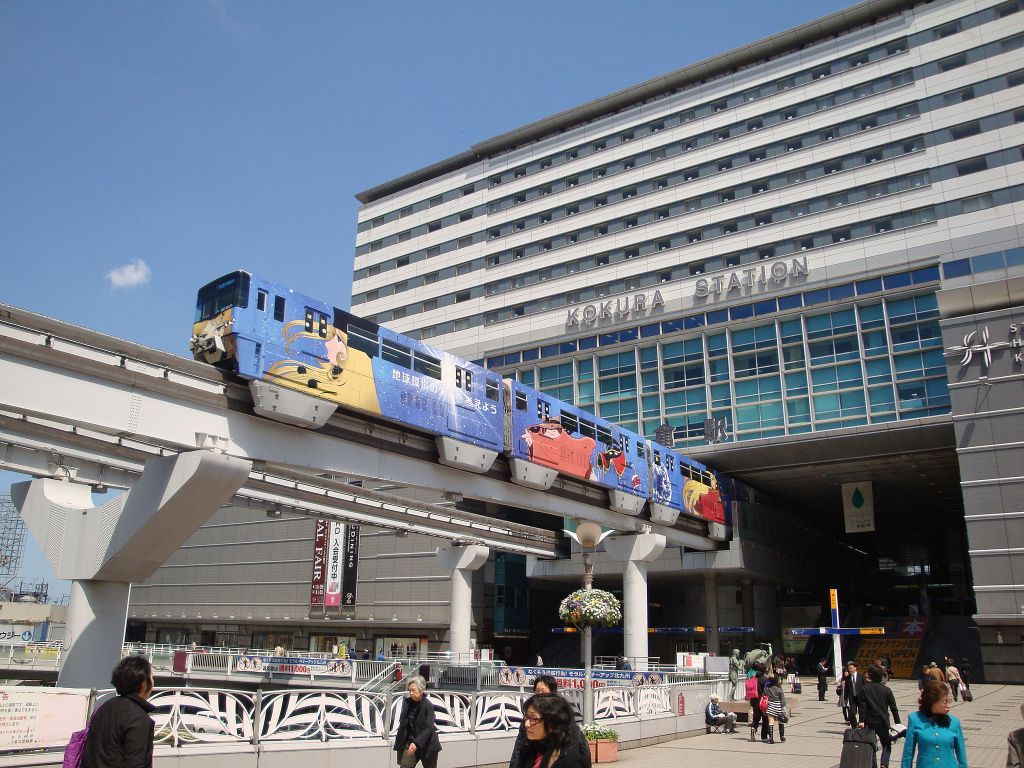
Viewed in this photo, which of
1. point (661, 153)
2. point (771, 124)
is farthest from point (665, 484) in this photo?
point (661, 153)

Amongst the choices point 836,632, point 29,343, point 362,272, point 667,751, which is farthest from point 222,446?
point 362,272

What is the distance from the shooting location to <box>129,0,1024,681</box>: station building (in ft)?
147

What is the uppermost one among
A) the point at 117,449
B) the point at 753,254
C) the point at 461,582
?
the point at 753,254

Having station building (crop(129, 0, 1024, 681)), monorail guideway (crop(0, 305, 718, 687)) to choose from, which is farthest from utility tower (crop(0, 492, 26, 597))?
monorail guideway (crop(0, 305, 718, 687))

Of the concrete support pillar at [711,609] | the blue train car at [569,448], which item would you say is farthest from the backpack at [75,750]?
the concrete support pillar at [711,609]

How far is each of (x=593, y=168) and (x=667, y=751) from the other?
5200 cm

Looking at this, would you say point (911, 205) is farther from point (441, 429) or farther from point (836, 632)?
point (441, 429)

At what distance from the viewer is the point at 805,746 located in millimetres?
19000

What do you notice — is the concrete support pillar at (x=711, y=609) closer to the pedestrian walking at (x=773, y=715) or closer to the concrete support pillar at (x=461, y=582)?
the concrete support pillar at (x=461, y=582)

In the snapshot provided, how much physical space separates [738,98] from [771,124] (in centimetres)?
375

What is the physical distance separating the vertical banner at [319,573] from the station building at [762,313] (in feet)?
5.10

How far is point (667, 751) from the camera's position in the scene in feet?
60.5

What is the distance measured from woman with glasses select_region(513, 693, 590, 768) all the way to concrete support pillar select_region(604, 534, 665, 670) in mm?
34541

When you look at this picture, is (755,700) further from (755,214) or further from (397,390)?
(755,214)
